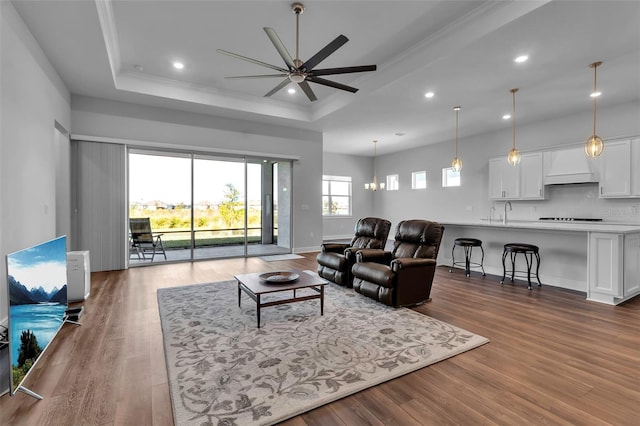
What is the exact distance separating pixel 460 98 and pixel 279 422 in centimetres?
573

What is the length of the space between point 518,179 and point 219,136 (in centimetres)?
686

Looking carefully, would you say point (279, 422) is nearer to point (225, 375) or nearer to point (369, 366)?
point (225, 375)

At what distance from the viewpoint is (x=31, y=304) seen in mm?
2152

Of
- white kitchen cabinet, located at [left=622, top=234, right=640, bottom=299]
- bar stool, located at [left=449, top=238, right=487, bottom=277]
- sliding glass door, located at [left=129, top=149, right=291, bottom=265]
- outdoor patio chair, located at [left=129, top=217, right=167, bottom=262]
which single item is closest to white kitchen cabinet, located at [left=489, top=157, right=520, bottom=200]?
bar stool, located at [left=449, top=238, right=487, bottom=277]

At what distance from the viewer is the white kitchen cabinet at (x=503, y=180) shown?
7.12 m

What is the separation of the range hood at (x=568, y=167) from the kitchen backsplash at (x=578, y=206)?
37cm

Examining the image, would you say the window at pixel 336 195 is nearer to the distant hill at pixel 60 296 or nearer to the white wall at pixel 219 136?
the white wall at pixel 219 136

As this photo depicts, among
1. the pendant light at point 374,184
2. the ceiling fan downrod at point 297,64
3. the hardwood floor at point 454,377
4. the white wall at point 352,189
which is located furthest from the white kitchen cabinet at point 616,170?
the white wall at point 352,189

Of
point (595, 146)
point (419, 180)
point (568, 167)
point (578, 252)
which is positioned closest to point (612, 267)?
point (578, 252)

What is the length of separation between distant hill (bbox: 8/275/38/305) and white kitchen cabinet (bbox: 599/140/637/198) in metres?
8.21

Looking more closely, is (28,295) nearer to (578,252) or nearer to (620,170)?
(578,252)

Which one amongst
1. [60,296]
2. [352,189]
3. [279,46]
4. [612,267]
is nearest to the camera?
[60,296]

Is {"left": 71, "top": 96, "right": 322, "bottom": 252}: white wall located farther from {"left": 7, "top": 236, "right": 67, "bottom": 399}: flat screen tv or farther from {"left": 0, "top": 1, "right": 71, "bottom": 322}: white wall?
{"left": 7, "top": 236, "right": 67, "bottom": 399}: flat screen tv

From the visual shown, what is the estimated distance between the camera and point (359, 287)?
13.5 feet
